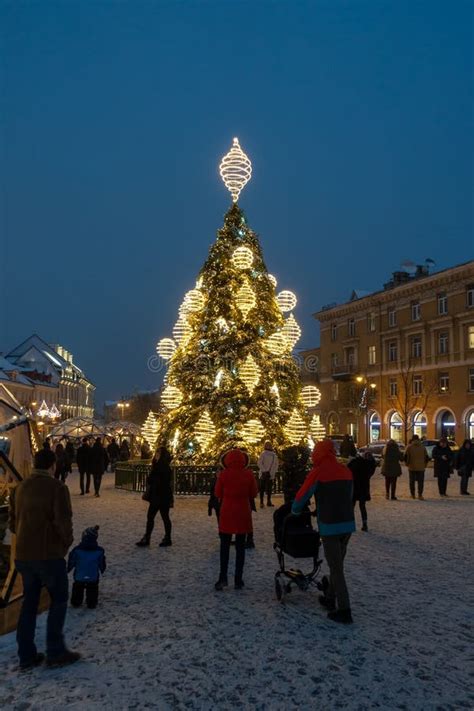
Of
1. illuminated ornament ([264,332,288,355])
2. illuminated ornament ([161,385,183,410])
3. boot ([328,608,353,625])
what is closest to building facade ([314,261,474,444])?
illuminated ornament ([264,332,288,355])

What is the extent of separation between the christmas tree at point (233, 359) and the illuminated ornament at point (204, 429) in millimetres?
28

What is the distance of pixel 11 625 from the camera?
658 cm

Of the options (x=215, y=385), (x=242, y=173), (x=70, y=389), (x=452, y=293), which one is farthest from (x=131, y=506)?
(x=70, y=389)

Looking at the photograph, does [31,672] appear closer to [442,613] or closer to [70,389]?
[442,613]

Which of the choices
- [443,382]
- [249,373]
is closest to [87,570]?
[249,373]

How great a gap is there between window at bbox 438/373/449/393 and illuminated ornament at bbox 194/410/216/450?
34.3 m

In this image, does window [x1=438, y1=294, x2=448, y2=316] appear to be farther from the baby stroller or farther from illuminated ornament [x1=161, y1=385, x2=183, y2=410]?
the baby stroller

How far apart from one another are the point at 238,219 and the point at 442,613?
1560cm

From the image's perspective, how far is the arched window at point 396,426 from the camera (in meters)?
54.6

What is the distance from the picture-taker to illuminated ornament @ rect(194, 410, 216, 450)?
18.9 m

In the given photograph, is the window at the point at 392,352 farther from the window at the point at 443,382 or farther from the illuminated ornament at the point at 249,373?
the illuminated ornament at the point at 249,373

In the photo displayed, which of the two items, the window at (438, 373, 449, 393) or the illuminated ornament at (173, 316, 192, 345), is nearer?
the illuminated ornament at (173, 316, 192, 345)

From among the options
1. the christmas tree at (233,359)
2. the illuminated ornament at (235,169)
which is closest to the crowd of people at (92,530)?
the christmas tree at (233,359)

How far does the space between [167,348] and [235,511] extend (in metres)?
13.4
